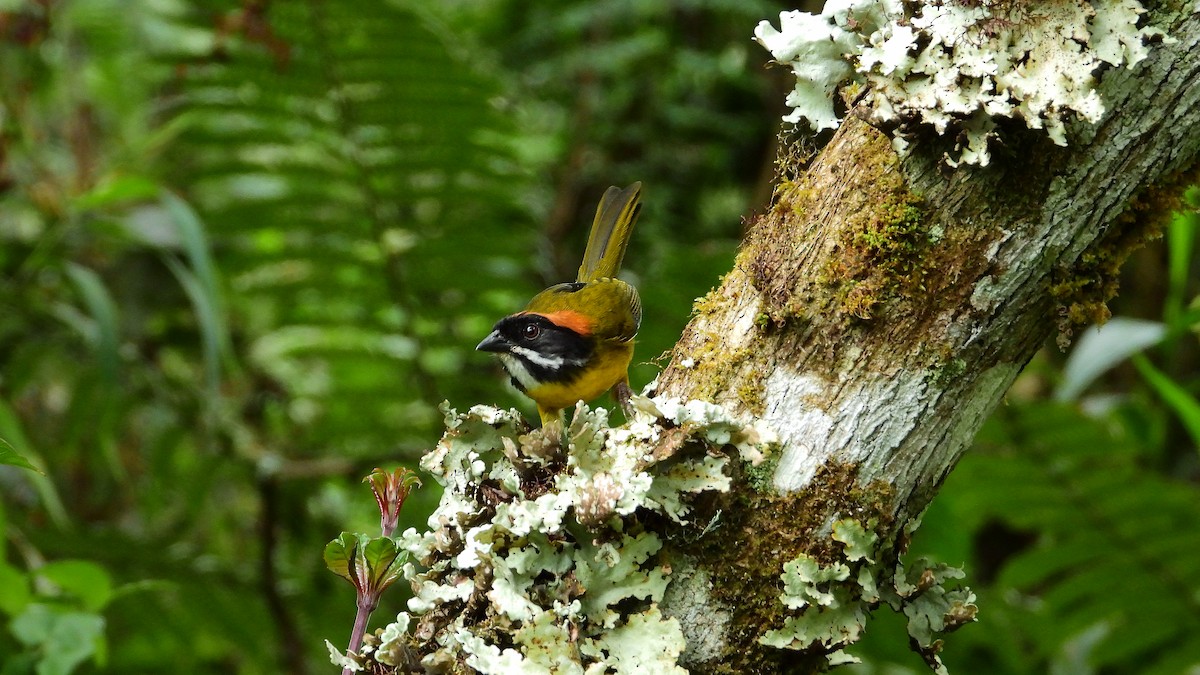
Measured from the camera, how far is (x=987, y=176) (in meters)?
1.47

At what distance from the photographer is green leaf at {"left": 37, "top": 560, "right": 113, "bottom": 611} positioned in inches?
85.8

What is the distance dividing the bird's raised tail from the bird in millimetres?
328

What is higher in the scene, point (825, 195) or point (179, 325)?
point (179, 325)

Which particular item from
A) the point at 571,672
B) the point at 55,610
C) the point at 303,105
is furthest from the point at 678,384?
the point at 303,105

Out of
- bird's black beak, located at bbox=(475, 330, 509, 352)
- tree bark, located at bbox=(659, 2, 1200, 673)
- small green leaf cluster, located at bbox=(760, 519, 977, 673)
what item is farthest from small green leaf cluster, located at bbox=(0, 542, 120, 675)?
small green leaf cluster, located at bbox=(760, 519, 977, 673)

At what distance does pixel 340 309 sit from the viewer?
5.13 metres

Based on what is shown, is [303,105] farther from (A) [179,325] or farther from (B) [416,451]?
(B) [416,451]

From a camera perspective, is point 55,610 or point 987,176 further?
point 55,610

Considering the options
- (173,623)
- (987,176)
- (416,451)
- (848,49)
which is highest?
(416,451)

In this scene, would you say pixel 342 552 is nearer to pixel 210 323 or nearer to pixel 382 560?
pixel 382 560

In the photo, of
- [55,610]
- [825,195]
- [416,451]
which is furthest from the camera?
[416,451]

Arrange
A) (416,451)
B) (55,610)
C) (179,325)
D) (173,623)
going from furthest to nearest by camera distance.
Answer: (179,325) < (416,451) < (173,623) < (55,610)

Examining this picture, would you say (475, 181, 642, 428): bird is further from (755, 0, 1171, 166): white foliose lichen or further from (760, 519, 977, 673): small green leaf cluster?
(755, 0, 1171, 166): white foliose lichen

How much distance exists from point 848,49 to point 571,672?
1.00 metres
